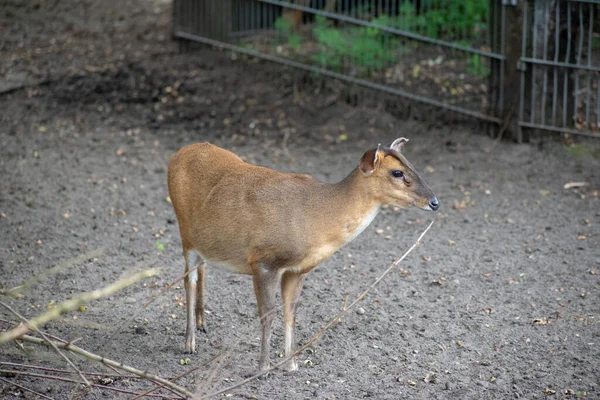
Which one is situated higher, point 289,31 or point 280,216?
point 289,31

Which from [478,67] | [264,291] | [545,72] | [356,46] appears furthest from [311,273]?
[356,46]

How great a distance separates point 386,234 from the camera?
7.17 metres

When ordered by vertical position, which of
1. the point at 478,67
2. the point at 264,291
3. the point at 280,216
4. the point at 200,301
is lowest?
the point at 200,301

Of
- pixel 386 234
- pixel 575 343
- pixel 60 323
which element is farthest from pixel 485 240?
pixel 60 323

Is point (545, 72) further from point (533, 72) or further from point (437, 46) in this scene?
point (437, 46)

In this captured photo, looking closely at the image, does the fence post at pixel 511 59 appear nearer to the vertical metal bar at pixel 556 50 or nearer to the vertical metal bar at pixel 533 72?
the vertical metal bar at pixel 533 72

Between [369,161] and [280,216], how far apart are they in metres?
0.57

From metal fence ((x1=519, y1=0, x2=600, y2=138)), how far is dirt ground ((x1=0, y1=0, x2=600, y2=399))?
29 cm

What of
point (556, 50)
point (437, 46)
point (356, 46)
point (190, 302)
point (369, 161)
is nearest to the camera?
point (369, 161)

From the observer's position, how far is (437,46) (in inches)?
402

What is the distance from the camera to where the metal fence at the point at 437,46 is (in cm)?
835

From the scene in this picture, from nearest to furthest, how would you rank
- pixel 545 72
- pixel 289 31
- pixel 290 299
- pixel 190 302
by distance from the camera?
1. pixel 290 299
2. pixel 190 302
3. pixel 545 72
4. pixel 289 31

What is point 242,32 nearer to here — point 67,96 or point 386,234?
point 67,96

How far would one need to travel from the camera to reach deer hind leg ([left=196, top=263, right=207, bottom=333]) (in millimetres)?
5426
